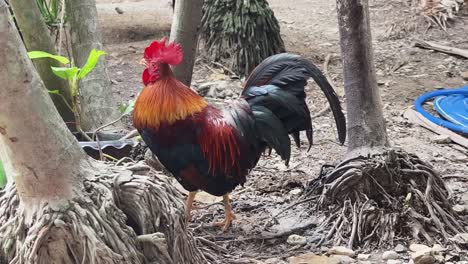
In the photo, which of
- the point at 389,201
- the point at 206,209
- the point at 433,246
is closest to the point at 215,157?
the point at 206,209

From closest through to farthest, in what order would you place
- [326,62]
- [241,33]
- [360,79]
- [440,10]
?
[360,79] → [241,33] → [326,62] → [440,10]

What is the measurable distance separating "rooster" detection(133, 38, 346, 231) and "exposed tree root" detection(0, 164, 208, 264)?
711 millimetres

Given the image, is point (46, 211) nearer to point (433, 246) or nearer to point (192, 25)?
point (192, 25)

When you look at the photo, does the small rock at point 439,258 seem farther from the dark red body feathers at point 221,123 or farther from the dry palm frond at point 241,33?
the dry palm frond at point 241,33

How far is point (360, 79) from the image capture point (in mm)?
3260

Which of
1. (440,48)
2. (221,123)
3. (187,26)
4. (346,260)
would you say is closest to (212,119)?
(221,123)

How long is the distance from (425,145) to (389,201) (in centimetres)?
135

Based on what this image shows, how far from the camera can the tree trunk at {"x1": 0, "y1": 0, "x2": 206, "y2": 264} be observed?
1880 millimetres

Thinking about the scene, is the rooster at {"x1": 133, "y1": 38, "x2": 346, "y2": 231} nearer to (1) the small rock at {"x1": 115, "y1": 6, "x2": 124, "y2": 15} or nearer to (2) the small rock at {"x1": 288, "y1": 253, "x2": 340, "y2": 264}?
(2) the small rock at {"x1": 288, "y1": 253, "x2": 340, "y2": 264}

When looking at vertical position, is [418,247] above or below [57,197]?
below

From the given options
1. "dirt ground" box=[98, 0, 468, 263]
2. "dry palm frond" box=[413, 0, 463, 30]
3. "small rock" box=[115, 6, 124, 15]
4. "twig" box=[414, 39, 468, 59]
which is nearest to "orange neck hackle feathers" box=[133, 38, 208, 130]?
"dirt ground" box=[98, 0, 468, 263]

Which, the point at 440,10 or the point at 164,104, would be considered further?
the point at 440,10

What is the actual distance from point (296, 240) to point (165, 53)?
114cm

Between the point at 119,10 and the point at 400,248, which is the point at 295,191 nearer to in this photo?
the point at 400,248
